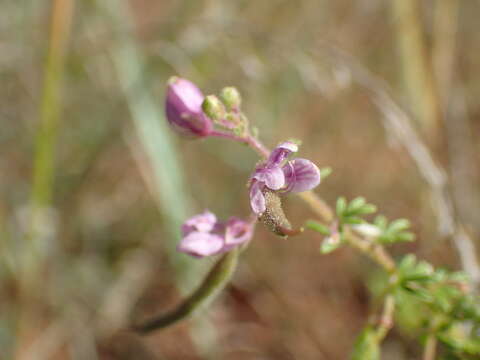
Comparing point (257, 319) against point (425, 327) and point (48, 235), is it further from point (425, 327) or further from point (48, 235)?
point (425, 327)

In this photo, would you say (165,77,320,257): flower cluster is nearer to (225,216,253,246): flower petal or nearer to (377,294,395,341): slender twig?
(225,216,253,246): flower petal

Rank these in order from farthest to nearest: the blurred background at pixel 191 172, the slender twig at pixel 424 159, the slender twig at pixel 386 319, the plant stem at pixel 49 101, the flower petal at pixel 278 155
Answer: the blurred background at pixel 191 172, the plant stem at pixel 49 101, the slender twig at pixel 424 159, the slender twig at pixel 386 319, the flower petal at pixel 278 155

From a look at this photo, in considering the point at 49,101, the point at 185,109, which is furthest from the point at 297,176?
the point at 49,101

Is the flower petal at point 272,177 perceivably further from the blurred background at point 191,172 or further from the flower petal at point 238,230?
the blurred background at point 191,172

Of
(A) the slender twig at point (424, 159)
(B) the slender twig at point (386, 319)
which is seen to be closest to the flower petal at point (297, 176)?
(B) the slender twig at point (386, 319)

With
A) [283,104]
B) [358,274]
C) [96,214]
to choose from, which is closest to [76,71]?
[96,214]
